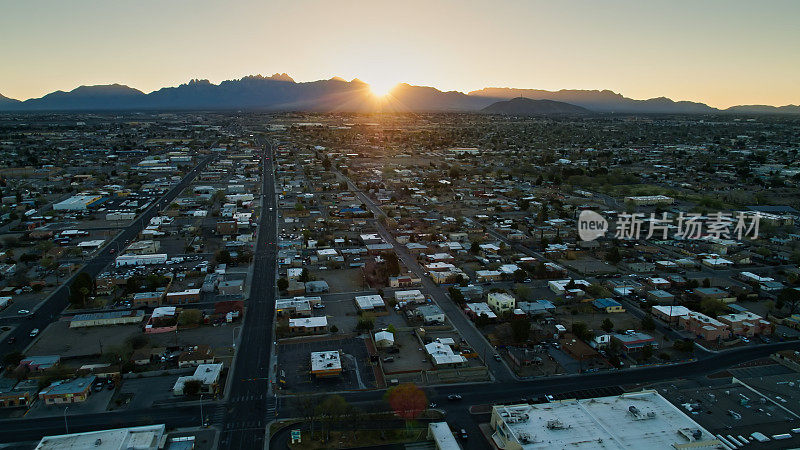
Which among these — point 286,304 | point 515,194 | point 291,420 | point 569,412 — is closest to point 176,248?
point 286,304

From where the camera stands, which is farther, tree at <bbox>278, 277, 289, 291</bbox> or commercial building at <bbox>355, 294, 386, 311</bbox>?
tree at <bbox>278, 277, 289, 291</bbox>

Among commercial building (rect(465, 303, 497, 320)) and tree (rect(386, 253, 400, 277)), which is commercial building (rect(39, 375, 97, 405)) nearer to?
tree (rect(386, 253, 400, 277))

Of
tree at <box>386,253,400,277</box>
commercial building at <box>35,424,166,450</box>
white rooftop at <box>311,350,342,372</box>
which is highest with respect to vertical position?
tree at <box>386,253,400,277</box>

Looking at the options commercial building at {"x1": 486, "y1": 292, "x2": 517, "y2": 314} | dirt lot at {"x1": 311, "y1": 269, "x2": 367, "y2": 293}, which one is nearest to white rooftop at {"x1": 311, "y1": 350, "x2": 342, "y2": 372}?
dirt lot at {"x1": 311, "y1": 269, "x2": 367, "y2": 293}

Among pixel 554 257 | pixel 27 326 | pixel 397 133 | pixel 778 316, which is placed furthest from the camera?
pixel 397 133

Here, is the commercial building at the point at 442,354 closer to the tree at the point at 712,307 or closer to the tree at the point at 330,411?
the tree at the point at 330,411

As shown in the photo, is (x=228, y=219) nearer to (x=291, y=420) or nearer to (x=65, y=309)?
(x=65, y=309)
